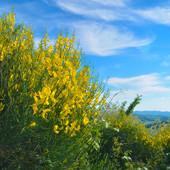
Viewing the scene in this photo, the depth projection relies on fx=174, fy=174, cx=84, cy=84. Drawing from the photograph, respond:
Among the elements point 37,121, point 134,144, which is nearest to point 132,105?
point 134,144

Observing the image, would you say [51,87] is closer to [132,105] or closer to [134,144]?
[134,144]

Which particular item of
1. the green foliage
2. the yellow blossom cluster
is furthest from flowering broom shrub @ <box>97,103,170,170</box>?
the green foliage

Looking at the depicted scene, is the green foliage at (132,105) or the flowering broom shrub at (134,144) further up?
the green foliage at (132,105)

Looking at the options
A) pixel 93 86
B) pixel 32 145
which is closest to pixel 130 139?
pixel 93 86

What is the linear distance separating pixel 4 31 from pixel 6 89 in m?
1.40

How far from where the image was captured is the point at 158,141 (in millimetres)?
4492

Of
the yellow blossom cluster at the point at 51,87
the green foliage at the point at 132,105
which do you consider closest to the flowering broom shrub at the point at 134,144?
the yellow blossom cluster at the point at 51,87

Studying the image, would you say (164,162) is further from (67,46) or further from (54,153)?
(67,46)

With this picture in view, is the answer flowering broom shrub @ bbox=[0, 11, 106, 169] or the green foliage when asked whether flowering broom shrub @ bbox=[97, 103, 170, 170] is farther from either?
the green foliage

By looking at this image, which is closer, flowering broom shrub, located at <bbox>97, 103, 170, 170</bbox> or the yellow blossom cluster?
the yellow blossom cluster

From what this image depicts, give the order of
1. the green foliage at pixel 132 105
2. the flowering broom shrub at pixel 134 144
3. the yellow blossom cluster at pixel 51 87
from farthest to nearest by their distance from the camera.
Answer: the green foliage at pixel 132 105, the flowering broom shrub at pixel 134 144, the yellow blossom cluster at pixel 51 87

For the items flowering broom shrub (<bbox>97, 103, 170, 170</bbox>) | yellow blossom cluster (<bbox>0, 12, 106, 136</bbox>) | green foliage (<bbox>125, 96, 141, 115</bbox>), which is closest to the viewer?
yellow blossom cluster (<bbox>0, 12, 106, 136</bbox>)

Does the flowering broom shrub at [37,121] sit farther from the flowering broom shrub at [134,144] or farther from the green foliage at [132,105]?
the green foliage at [132,105]

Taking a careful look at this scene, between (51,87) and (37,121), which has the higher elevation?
(51,87)
